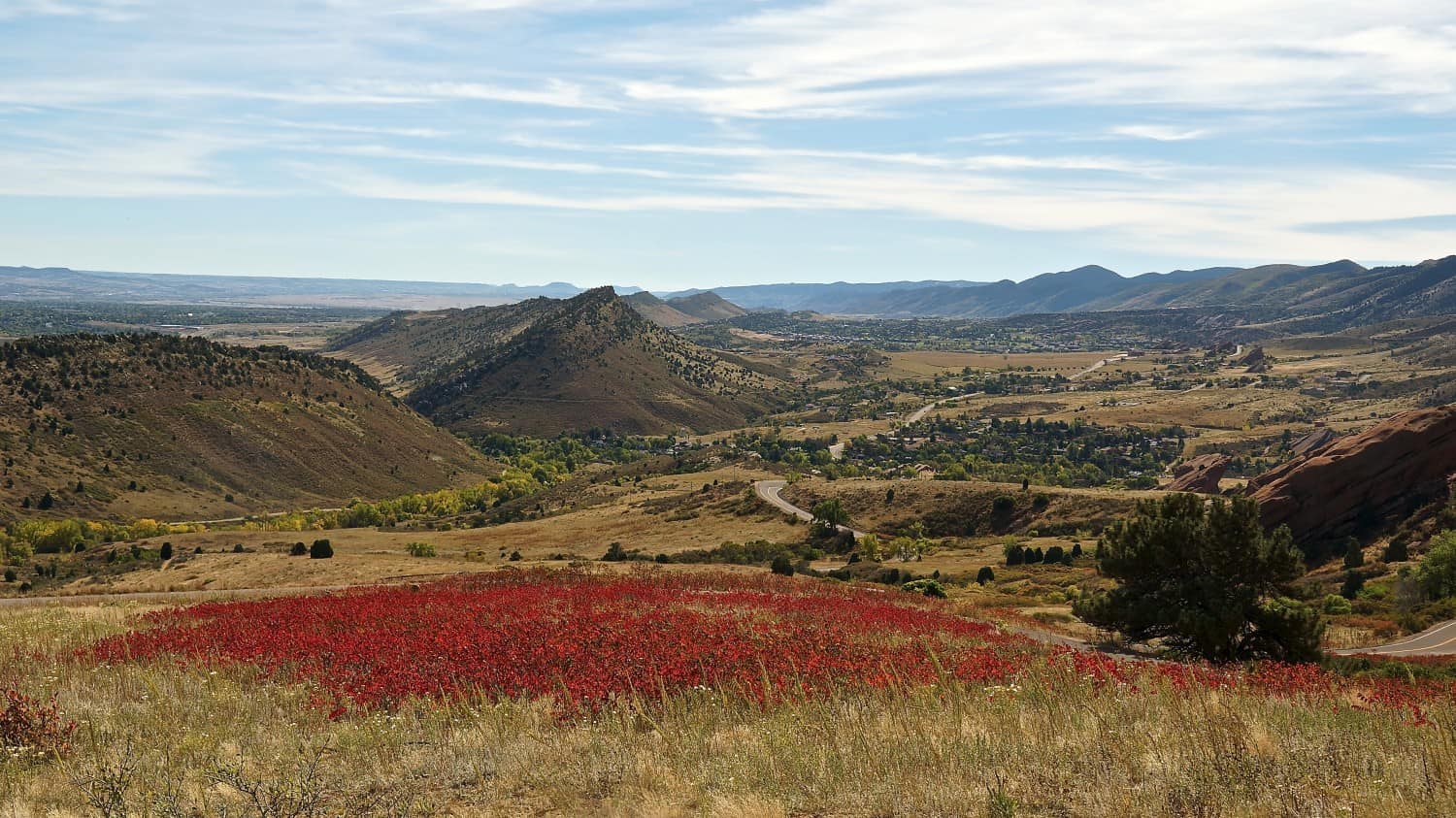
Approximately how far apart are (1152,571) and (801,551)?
54.8 m

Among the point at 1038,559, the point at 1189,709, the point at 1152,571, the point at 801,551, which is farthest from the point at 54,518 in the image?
the point at 1189,709

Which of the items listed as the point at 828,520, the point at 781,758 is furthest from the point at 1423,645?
the point at 828,520

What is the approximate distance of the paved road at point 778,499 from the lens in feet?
312

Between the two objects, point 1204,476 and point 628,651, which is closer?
point 628,651

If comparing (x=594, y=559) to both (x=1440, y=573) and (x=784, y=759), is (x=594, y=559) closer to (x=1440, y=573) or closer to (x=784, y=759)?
(x=1440, y=573)

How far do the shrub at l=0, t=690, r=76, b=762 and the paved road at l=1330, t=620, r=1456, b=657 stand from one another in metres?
36.7

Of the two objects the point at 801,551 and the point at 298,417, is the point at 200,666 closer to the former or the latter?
the point at 801,551

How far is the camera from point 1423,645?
35.1 m

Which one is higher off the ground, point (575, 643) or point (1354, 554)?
point (575, 643)

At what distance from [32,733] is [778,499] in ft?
332

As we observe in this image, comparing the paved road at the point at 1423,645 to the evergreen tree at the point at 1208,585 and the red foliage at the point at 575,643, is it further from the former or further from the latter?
the red foliage at the point at 575,643

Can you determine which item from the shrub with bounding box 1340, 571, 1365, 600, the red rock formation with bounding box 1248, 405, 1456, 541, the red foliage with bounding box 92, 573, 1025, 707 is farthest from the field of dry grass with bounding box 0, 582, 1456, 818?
the red rock formation with bounding box 1248, 405, 1456, 541

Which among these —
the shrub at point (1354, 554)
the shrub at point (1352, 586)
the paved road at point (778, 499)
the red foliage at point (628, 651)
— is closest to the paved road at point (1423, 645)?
the shrub at point (1352, 586)

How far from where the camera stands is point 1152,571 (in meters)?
28.5
